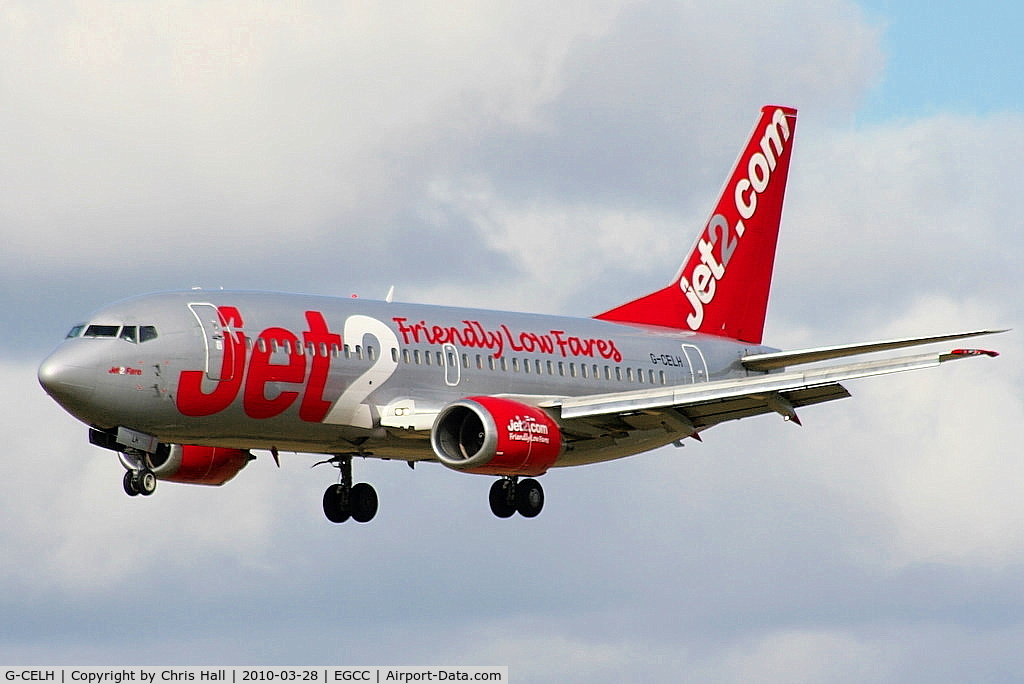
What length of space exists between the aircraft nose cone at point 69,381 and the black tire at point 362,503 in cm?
1208

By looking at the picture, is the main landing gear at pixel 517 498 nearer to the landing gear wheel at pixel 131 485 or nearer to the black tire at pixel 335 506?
the black tire at pixel 335 506

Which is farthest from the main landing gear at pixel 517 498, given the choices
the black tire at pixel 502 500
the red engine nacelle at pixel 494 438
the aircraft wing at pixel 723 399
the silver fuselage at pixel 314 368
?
the red engine nacelle at pixel 494 438

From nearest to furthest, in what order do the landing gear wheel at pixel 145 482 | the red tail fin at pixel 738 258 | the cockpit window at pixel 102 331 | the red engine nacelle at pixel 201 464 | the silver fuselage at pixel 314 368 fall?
the silver fuselage at pixel 314 368 → the cockpit window at pixel 102 331 → the landing gear wheel at pixel 145 482 → the red engine nacelle at pixel 201 464 → the red tail fin at pixel 738 258

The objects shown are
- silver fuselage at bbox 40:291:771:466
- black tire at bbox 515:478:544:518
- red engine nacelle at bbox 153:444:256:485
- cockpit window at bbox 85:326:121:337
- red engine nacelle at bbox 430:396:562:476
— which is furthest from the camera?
red engine nacelle at bbox 153:444:256:485

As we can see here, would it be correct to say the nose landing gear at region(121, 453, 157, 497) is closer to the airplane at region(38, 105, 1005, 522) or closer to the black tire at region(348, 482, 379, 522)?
the airplane at region(38, 105, 1005, 522)

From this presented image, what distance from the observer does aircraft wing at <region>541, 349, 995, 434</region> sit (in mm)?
46438

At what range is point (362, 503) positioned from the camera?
55844 millimetres

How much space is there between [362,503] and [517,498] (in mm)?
4669

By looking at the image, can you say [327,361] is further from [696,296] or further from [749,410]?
[696,296]

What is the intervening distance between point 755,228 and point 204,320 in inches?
873

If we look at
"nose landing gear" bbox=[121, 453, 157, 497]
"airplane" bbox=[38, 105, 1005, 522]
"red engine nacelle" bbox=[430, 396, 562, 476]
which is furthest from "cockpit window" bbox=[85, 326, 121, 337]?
"red engine nacelle" bbox=[430, 396, 562, 476]

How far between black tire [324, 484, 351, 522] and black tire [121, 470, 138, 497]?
359 inches

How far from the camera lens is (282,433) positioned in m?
48.6

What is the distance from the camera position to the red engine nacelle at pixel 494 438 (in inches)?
1912
